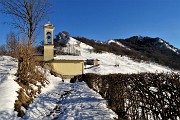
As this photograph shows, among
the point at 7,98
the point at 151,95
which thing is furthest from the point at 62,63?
the point at 151,95

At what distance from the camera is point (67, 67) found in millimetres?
41094

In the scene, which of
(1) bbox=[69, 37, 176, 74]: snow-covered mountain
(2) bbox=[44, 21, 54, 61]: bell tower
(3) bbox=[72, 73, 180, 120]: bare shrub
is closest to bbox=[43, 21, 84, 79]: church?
(2) bbox=[44, 21, 54, 61]: bell tower

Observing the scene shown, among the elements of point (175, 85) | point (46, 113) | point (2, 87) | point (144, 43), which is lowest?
point (46, 113)

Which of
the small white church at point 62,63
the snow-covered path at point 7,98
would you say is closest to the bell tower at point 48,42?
the small white church at point 62,63

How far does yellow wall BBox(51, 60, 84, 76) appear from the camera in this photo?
1592 inches

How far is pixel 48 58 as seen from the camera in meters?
40.3

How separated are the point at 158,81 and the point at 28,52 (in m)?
11.5

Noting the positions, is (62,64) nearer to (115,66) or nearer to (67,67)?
(67,67)

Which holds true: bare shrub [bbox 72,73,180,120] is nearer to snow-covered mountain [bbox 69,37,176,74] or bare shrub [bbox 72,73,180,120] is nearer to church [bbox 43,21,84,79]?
church [bbox 43,21,84,79]

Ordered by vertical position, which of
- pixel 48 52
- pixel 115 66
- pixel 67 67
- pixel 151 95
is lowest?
pixel 115 66

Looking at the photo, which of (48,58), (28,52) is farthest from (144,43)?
(28,52)

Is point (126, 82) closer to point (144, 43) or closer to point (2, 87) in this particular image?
point (2, 87)

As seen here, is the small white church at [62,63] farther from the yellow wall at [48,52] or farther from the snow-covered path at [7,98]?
the snow-covered path at [7,98]

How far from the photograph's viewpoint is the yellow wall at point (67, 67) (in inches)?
1592
